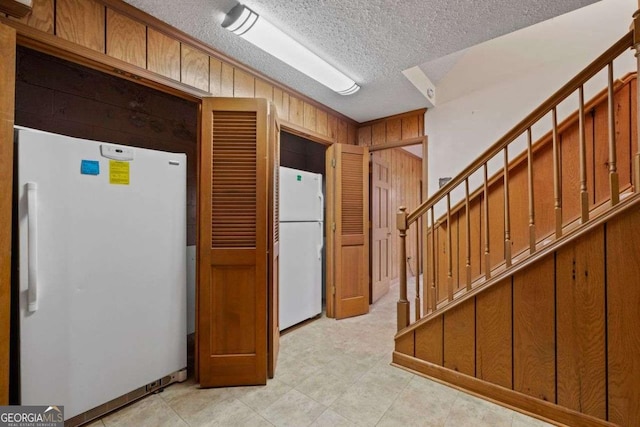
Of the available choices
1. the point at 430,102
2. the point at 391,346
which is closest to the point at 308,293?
the point at 391,346

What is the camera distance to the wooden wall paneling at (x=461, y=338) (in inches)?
70.1

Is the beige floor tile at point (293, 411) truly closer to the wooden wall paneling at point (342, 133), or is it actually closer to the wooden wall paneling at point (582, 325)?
the wooden wall paneling at point (582, 325)

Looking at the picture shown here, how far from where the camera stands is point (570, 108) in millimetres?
2178

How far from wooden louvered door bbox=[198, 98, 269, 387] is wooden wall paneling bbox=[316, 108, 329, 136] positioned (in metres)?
1.12

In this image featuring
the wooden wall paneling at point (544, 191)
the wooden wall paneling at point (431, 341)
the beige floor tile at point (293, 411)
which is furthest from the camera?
the wooden wall paneling at point (544, 191)

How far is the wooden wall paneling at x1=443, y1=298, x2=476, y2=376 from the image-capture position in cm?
178

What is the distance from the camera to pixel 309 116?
279cm

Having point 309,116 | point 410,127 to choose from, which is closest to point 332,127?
point 309,116

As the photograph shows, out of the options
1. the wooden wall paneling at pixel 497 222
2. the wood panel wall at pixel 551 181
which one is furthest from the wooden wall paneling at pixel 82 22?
the wooden wall paneling at pixel 497 222

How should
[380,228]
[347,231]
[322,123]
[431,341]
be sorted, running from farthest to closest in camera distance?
[380,228]
[347,231]
[322,123]
[431,341]

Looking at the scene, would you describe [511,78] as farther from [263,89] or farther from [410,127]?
[263,89]

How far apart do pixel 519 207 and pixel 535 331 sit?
1022mm

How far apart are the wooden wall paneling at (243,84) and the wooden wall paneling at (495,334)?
2269mm

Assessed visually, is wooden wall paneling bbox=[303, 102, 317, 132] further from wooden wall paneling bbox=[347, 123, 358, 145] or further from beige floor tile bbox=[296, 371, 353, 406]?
beige floor tile bbox=[296, 371, 353, 406]
